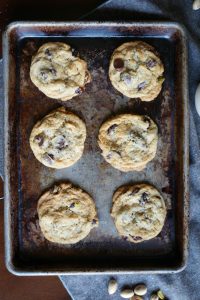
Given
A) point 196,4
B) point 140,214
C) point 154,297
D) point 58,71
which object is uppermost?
point 196,4

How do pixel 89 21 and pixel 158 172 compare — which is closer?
pixel 89 21

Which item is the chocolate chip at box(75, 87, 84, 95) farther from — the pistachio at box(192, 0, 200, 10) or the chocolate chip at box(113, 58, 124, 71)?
the pistachio at box(192, 0, 200, 10)

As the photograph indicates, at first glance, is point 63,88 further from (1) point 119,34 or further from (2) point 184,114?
(2) point 184,114

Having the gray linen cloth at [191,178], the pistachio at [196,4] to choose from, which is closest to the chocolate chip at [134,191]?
the gray linen cloth at [191,178]

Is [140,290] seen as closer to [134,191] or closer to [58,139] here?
[134,191]

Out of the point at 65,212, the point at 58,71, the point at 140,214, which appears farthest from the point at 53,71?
the point at 140,214

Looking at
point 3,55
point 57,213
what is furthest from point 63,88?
point 57,213
